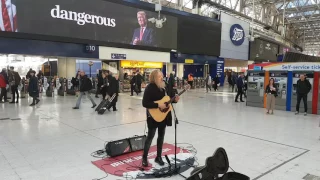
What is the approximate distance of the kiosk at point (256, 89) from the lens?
10.6 m

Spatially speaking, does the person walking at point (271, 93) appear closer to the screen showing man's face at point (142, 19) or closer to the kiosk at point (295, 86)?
the kiosk at point (295, 86)

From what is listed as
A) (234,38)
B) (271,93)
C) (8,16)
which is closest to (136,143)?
(271,93)

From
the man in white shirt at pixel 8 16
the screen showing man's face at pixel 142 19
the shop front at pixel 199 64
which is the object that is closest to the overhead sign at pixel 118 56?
the screen showing man's face at pixel 142 19

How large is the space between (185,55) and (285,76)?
10817 mm

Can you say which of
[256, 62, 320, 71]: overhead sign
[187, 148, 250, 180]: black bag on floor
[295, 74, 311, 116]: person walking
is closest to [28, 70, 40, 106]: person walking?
[187, 148, 250, 180]: black bag on floor

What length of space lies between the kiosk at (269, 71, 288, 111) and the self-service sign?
0.22m

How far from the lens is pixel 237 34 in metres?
24.2

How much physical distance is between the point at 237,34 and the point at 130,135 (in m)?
21.8

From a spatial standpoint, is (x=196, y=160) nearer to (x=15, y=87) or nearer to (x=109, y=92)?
(x=109, y=92)

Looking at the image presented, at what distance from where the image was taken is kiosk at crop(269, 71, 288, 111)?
9.88 metres

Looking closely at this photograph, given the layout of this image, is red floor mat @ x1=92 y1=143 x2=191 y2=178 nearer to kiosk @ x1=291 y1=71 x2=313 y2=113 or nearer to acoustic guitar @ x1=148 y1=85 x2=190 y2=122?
acoustic guitar @ x1=148 y1=85 x2=190 y2=122

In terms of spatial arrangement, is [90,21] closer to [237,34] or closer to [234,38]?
[234,38]

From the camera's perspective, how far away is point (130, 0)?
51.5ft

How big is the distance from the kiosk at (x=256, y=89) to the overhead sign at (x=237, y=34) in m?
13.7
